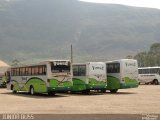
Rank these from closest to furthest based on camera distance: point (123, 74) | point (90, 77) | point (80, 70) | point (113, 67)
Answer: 1. point (90, 77)
2. point (80, 70)
3. point (123, 74)
4. point (113, 67)

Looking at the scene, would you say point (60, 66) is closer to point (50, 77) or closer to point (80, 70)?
point (50, 77)

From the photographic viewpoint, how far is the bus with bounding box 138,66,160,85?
5381cm

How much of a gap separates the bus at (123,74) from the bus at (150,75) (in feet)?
68.5

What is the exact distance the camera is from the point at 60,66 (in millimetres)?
28438

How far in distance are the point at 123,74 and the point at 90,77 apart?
3061mm

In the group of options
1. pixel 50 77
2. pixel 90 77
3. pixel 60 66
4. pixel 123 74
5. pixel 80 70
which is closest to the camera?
pixel 50 77

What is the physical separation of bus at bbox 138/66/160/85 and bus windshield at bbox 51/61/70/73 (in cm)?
2715

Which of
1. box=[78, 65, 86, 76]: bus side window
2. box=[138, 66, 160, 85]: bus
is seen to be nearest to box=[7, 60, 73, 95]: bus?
box=[78, 65, 86, 76]: bus side window

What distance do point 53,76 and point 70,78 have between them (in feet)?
4.37

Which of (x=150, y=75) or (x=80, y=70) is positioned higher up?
(x=150, y=75)

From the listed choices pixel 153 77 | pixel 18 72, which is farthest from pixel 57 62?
pixel 153 77

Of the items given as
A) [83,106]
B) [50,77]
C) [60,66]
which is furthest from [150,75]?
[83,106]

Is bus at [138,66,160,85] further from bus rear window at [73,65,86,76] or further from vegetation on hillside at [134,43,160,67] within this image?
vegetation on hillside at [134,43,160,67]

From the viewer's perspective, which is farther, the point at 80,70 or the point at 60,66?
the point at 80,70
